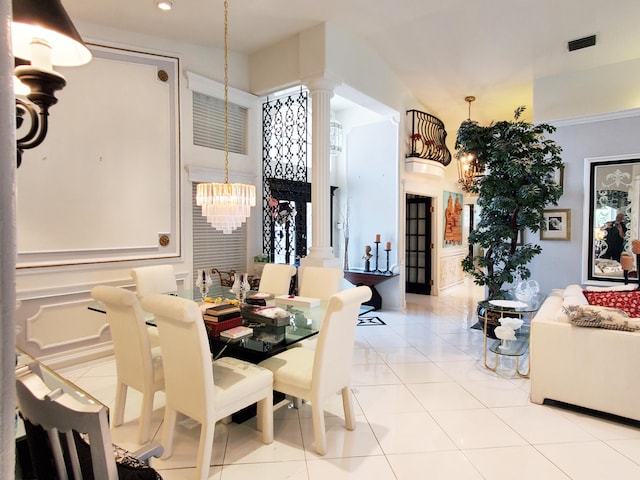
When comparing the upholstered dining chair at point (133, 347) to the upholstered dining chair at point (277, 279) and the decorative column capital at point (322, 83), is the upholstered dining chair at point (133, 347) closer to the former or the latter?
the upholstered dining chair at point (277, 279)

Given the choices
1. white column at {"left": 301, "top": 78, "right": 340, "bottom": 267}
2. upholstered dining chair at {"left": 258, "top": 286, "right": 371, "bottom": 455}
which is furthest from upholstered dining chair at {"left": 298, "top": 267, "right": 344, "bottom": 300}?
upholstered dining chair at {"left": 258, "top": 286, "right": 371, "bottom": 455}

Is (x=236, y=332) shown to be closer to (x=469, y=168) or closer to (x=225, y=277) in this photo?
(x=225, y=277)

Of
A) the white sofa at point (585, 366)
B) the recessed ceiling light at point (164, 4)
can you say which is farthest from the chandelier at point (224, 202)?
the white sofa at point (585, 366)

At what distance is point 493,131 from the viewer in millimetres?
4684

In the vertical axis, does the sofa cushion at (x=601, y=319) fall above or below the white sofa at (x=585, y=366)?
above

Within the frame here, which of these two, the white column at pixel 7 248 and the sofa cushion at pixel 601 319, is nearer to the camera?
the white column at pixel 7 248

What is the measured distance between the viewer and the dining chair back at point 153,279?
3496mm

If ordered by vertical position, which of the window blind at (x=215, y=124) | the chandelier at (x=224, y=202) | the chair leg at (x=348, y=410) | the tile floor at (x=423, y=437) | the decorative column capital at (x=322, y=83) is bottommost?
the tile floor at (x=423, y=437)

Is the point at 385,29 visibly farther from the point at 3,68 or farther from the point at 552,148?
the point at 3,68

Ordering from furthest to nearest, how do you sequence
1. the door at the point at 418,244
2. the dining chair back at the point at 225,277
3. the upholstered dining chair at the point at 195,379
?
1. the door at the point at 418,244
2. the dining chair back at the point at 225,277
3. the upholstered dining chair at the point at 195,379

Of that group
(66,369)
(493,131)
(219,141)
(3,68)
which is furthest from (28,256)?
(493,131)

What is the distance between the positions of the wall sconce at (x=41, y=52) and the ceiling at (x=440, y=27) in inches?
102

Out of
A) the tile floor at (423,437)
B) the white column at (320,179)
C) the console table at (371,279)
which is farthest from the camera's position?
the console table at (371,279)

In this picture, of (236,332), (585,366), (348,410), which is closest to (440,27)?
(585,366)
